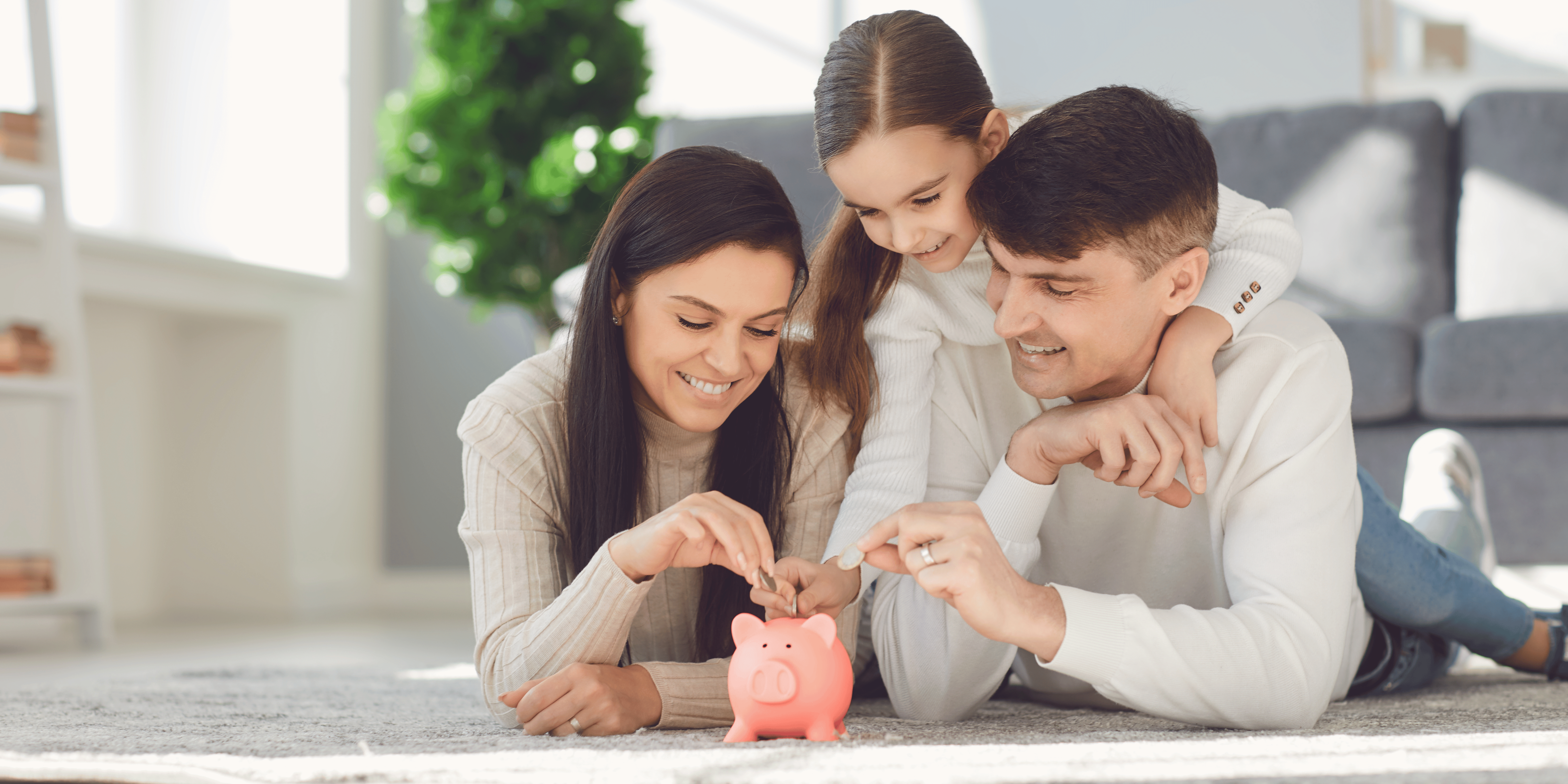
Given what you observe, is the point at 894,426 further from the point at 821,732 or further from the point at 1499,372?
the point at 1499,372

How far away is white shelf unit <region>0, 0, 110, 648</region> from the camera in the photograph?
2.87m

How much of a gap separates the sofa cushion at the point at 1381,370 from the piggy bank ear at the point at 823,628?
1.96 meters

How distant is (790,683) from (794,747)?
0.07 meters

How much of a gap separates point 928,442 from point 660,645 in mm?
414

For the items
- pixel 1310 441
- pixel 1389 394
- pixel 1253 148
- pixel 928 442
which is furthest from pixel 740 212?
pixel 1253 148

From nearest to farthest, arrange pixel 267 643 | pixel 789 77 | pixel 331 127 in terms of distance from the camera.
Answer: pixel 267 643, pixel 331 127, pixel 789 77

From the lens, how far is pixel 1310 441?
126 cm

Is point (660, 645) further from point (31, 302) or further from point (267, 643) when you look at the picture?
point (31, 302)

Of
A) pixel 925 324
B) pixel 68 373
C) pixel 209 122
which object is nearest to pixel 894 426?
pixel 925 324

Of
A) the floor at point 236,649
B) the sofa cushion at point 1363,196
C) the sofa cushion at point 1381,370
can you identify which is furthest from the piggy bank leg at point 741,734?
the sofa cushion at point 1363,196

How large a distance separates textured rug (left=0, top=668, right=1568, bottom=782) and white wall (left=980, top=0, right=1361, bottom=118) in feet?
9.52

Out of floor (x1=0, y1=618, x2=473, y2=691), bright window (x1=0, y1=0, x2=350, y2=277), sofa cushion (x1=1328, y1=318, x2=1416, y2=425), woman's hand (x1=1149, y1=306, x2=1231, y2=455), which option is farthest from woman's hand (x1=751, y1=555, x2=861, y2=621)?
bright window (x1=0, y1=0, x2=350, y2=277)

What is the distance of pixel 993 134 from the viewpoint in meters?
1.56

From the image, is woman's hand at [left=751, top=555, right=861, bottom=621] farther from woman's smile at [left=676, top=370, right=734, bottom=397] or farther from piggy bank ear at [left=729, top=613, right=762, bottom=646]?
woman's smile at [left=676, top=370, right=734, bottom=397]
